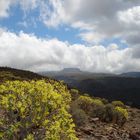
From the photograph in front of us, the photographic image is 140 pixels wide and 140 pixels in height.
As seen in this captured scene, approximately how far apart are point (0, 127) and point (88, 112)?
842 inches

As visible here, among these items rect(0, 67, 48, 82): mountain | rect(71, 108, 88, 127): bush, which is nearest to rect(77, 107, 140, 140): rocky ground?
rect(71, 108, 88, 127): bush

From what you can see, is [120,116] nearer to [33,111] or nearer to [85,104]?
[85,104]

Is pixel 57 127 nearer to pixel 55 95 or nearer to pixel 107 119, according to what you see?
pixel 55 95

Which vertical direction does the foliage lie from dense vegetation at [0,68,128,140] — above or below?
below

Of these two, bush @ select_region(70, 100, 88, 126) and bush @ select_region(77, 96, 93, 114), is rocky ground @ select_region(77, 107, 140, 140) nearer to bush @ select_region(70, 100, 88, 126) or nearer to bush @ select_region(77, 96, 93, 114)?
bush @ select_region(70, 100, 88, 126)

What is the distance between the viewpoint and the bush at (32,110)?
467 inches

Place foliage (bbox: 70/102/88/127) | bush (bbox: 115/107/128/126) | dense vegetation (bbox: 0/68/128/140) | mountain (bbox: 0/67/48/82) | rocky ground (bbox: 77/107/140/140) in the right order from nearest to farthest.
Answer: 1. dense vegetation (bbox: 0/68/128/140)
2. rocky ground (bbox: 77/107/140/140)
3. foliage (bbox: 70/102/88/127)
4. bush (bbox: 115/107/128/126)
5. mountain (bbox: 0/67/48/82)

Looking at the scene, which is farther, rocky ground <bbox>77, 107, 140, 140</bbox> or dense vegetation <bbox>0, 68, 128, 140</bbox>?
rocky ground <bbox>77, 107, 140, 140</bbox>

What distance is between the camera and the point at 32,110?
12.2 metres

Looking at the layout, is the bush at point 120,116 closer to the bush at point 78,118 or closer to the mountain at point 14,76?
the bush at point 78,118

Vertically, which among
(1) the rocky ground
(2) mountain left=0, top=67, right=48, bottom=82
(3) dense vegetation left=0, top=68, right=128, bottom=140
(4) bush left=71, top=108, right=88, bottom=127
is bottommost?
(1) the rocky ground

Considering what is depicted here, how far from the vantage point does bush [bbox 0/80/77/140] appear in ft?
38.9

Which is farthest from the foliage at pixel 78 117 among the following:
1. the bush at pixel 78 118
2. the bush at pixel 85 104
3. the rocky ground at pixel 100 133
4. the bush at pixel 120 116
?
the bush at pixel 120 116

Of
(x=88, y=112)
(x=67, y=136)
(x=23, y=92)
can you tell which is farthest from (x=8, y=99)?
(x=88, y=112)
